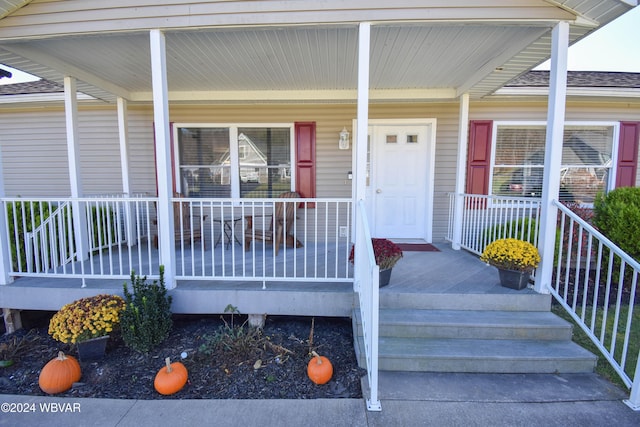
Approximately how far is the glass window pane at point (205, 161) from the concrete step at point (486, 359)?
3.67m

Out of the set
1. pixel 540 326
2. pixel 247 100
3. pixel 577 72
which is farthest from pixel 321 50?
pixel 577 72

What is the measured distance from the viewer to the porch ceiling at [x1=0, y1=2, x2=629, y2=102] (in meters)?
2.82

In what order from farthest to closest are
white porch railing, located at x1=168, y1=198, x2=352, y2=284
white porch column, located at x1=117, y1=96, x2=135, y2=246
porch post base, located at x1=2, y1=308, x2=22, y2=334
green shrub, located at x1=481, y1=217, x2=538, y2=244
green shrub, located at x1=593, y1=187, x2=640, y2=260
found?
white porch column, located at x1=117, y1=96, x2=135, y2=246 < green shrub, located at x1=481, y1=217, x2=538, y2=244 < green shrub, located at x1=593, y1=187, x2=640, y2=260 < porch post base, located at x1=2, y1=308, x2=22, y2=334 < white porch railing, located at x1=168, y1=198, x2=352, y2=284

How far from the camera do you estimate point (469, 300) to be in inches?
109

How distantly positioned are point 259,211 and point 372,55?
2.84m

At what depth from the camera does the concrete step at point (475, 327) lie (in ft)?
8.21

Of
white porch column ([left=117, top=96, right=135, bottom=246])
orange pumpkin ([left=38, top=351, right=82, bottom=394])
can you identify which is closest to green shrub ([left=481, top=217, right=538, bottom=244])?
orange pumpkin ([left=38, top=351, right=82, bottom=394])

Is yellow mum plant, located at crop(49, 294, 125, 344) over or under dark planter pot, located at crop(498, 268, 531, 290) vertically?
under

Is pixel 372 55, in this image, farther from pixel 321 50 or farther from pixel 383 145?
pixel 383 145

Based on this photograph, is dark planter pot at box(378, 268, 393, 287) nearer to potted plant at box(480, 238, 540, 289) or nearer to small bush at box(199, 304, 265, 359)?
potted plant at box(480, 238, 540, 289)

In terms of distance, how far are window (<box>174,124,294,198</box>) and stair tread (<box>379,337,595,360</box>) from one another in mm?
3176

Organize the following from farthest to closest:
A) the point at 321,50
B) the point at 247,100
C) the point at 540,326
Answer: the point at 247,100 → the point at 321,50 → the point at 540,326

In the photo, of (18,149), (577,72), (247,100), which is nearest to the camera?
(247,100)

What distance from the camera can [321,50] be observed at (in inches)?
125
